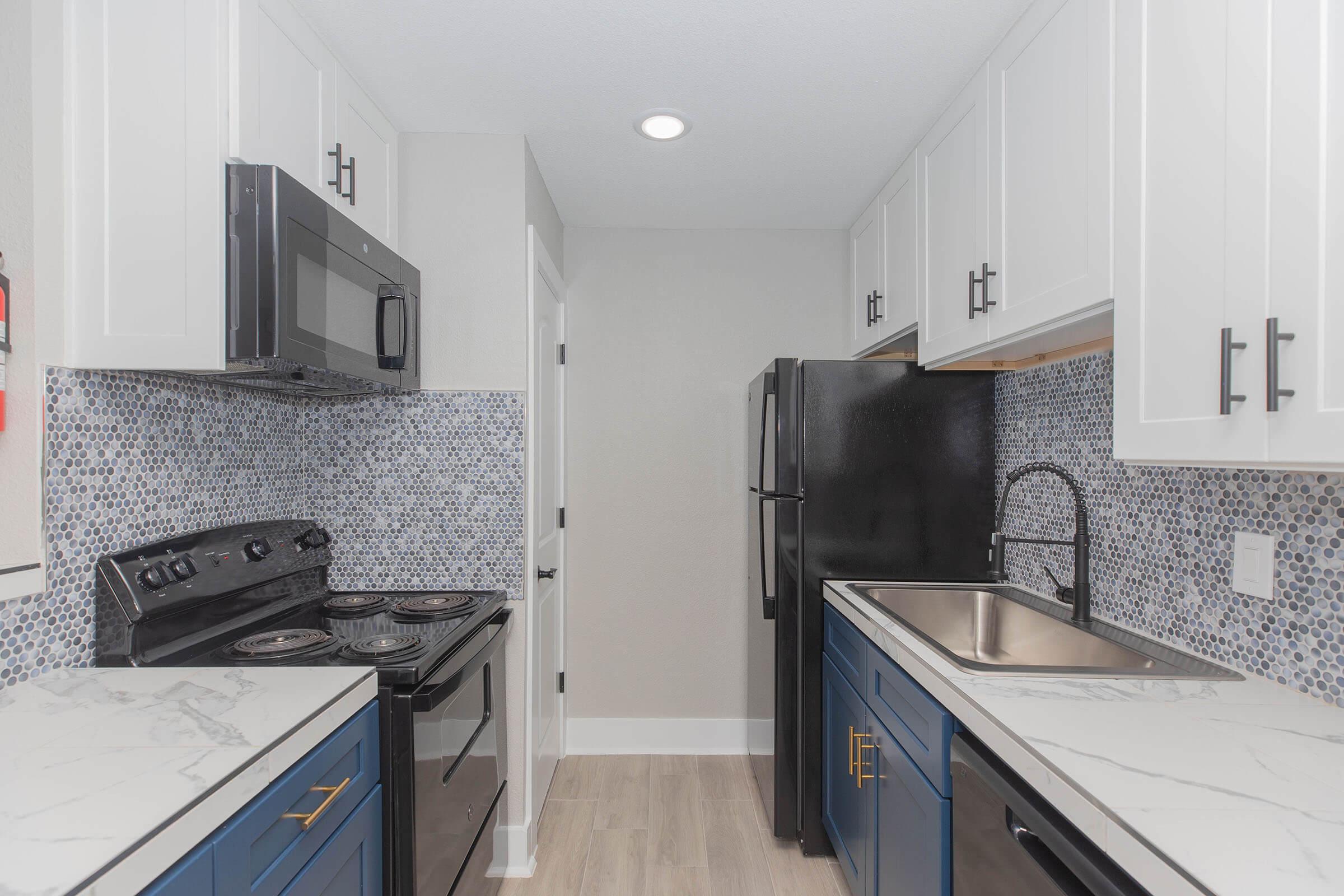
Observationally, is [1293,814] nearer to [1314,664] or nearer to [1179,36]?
[1314,664]

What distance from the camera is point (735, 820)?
266cm

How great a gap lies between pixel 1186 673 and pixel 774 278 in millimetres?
2334

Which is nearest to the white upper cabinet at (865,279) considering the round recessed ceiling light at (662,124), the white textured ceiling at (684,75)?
the white textured ceiling at (684,75)

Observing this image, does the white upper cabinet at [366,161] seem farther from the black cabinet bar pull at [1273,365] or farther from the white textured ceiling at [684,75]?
the black cabinet bar pull at [1273,365]

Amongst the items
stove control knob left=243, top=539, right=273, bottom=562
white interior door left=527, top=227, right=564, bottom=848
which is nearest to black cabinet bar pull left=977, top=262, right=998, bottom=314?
white interior door left=527, top=227, right=564, bottom=848

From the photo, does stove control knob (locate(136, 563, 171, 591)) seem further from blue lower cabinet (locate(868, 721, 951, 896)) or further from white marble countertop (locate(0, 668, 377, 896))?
blue lower cabinet (locate(868, 721, 951, 896))

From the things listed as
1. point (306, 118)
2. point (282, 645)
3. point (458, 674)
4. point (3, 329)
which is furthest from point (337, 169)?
point (458, 674)

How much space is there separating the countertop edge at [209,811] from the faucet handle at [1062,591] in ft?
6.07

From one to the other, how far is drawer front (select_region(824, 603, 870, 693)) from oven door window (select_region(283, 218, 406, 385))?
5.13 feet

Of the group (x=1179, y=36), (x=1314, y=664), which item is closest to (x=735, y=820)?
(x=1314, y=664)

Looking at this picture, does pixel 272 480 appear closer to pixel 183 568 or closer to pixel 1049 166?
pixel 183 568

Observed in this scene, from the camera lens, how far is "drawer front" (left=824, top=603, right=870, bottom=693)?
6.48 ft

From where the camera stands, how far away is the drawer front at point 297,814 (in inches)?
38.1

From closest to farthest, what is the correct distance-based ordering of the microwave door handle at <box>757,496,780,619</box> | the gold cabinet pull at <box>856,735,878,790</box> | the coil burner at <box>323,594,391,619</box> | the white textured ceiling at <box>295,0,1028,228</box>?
1. the white textured ceiling at <box>295,0,1028,228</box>
2. the gold cabinet pull at <box>856,735,878,790</box>
3. the coil burner at <box>323,594,391,619</box>
4. the microwave door handle at <box>757,496,780,619</box>
